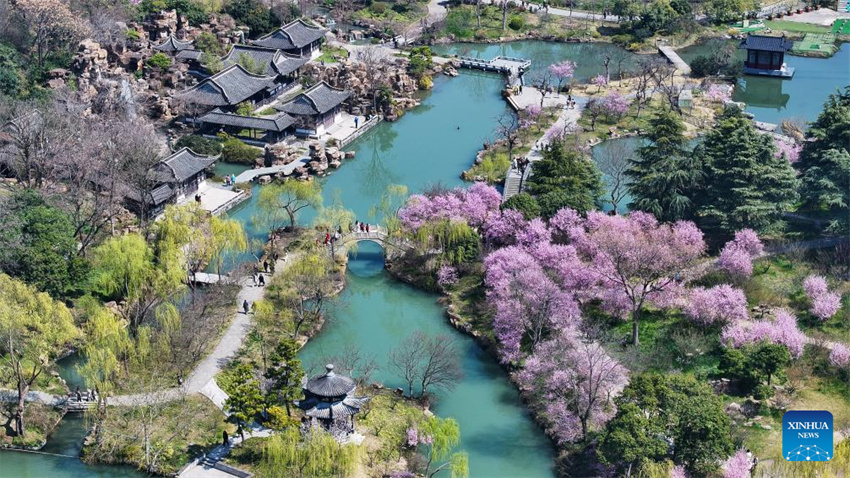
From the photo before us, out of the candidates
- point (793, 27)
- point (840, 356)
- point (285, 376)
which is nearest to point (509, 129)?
point (840, 356)

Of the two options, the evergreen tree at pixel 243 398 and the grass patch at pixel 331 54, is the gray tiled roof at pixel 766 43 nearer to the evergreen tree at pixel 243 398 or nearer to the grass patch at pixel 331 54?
the grass patch at pixel 331 54

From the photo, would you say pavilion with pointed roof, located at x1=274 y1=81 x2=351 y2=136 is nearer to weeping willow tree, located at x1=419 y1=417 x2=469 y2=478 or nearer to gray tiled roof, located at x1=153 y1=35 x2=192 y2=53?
gray tiled roof, located at x1=153 y1=35 x2=192 y2=53

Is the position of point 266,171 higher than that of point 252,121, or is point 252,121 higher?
point 252,121

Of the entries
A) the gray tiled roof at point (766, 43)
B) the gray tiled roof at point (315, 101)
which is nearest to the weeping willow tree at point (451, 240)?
the gray tiled roof at point (315, 101)

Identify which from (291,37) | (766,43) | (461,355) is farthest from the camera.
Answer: (766,43)

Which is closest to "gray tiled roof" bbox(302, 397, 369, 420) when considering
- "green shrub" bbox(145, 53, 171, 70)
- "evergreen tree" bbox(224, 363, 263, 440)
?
"evergreen tree" bbox(224, 363, 263, 440)

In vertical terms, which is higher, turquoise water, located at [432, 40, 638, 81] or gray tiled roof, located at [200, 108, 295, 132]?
gray tiled roof, located at [200, 108, 295, 132]

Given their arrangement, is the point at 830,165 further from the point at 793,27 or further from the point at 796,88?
the point at 793,27
